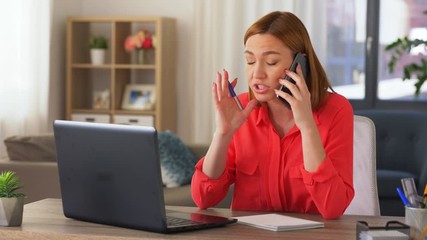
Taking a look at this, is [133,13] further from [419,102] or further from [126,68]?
[419,102]

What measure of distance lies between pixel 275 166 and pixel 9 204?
0.76 m

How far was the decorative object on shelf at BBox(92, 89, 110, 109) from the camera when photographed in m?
7.12

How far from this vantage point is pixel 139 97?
705 centimetres

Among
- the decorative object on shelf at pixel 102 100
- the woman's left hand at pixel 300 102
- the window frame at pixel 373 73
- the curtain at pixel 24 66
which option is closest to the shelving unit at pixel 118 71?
the decorative object on shelf at pixel 102 100

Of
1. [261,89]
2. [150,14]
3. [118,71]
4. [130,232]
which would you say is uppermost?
[150,14]

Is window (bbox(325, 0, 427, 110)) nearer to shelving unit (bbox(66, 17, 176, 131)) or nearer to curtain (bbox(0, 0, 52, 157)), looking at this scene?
shelving unit (bbox(66, 17, 176, 131))

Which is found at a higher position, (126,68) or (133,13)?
(133,13)

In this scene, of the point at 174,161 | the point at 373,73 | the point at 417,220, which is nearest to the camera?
the point at 417,220

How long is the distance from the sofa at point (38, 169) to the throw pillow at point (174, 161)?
2.6 inches

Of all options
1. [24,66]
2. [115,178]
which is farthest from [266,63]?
[24,66]

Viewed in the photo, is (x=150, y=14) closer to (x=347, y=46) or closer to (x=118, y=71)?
(x=118, y=71)

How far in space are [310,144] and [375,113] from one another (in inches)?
165

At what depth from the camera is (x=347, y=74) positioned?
7.11 meters

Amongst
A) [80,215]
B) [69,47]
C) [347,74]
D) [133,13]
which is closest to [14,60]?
[69,47]
